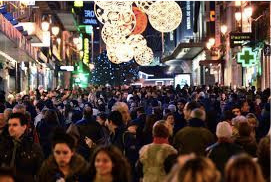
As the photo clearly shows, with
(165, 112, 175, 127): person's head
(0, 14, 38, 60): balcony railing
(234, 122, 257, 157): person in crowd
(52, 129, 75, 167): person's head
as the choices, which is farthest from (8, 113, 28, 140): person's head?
(0, 14, 38, 60): balcony railing

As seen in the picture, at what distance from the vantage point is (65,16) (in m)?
70.8

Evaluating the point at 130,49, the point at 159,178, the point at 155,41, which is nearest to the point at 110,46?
the point at 130,49

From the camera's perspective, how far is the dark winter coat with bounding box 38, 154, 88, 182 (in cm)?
734

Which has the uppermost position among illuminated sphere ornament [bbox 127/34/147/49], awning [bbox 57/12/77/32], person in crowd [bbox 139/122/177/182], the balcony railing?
awning [bbox 57/12/77/32]

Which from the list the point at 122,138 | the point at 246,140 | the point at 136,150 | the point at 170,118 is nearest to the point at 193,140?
the point at 136,150

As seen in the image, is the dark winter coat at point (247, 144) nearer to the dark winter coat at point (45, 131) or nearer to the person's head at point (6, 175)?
the dark winter coat at point (45, 131)

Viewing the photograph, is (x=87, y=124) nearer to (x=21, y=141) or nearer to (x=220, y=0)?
(x=21, y=141)

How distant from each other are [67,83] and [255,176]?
304ft

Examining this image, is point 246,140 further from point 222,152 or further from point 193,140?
point 222,152

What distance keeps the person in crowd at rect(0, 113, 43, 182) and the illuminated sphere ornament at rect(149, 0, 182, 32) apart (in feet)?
58.4

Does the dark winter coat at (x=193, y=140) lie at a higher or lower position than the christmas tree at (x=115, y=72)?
lower

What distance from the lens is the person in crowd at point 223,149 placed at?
933 centimetres

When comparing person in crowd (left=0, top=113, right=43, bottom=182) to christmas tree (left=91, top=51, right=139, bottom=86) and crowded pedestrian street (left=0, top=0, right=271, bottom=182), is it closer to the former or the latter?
crowded pedestrian street (left=0, top=0, right=271, bottom=182)

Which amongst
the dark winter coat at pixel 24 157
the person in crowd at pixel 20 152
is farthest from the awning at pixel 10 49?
the dark winter coat at pixel 24 157
